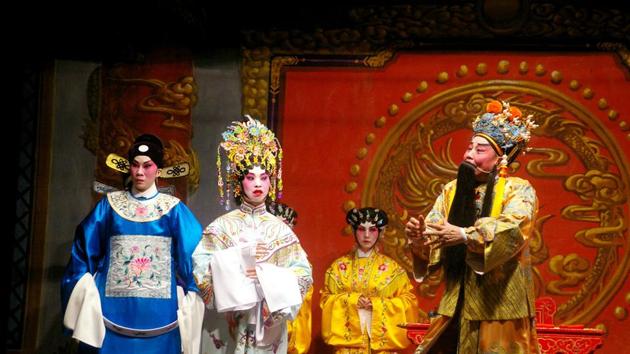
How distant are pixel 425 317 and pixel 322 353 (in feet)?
2.33

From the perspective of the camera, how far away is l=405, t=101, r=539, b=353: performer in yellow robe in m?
5.16

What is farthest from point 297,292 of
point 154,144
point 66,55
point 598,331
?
point 66,55

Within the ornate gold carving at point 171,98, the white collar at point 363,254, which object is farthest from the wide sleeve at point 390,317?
the ornate gold carving at point 171,98

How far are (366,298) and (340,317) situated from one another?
20cm

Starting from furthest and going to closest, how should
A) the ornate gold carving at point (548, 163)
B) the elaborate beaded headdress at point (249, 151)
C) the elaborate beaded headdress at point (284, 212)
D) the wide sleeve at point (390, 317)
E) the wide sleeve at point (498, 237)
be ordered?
the ornate gold carving at point (548, 163) < the elaborate beaded headdress at point (284, 212) < the wide sleeve at point (390, 317) < the elaborate beaded headdress at point (249, 151) < the wide sleeve at point (498, 237)

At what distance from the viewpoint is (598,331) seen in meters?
6.39

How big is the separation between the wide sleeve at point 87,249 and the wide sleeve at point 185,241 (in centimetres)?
38

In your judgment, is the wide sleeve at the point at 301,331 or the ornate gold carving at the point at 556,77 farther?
the ornate gold carving at the point at 556,77

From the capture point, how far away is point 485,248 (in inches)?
201

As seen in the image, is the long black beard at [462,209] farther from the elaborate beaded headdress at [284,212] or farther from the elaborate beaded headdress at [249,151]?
A: the elaborate beaded headdress at [284,212]

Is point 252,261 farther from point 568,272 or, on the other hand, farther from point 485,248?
point 568,272

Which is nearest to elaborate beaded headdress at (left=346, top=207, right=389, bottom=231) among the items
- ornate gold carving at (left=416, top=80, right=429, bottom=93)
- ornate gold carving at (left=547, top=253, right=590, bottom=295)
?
ornate gold carving at (left=416, top=80, right=429, bottom=93)

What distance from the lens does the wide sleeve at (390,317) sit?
7086 millimetres

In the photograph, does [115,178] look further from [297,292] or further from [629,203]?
[629,203]
